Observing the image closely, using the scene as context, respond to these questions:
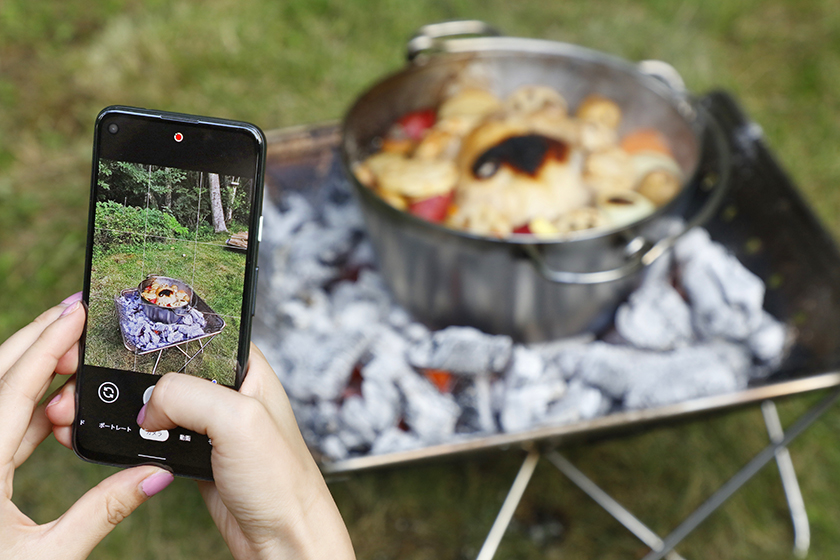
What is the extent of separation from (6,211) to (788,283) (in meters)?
3.05

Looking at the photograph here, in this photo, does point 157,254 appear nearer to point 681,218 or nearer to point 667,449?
point 681,218

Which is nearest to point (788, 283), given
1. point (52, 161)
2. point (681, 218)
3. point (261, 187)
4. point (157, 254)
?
point (681, 218)

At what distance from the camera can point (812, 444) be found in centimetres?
213

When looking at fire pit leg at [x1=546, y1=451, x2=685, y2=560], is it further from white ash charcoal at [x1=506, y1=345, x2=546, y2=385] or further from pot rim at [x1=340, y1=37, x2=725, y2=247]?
pot rim at [x1=340, y1=37, x2=725, y2=247]

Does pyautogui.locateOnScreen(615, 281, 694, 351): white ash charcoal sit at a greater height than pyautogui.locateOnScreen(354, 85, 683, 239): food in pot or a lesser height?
lesser

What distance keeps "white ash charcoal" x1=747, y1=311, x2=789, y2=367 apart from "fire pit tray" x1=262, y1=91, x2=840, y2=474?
0.08 ft

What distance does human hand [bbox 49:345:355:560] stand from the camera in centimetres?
78

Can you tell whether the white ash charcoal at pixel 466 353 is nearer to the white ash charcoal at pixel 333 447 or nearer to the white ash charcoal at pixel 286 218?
the white ash charcoal at pixel 333 447

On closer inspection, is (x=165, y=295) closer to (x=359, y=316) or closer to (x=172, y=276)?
(x=172, y=276)

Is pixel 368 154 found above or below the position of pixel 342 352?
above

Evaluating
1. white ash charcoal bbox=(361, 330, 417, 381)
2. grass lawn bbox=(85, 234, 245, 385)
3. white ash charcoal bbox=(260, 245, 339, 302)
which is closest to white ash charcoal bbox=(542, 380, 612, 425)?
white ash charcoal bbox=(361, 330, 417, 381)

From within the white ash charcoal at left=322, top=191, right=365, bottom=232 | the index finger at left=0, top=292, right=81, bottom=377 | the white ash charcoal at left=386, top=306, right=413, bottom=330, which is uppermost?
the index finger at left=0, top=292, right=81, bottom=377

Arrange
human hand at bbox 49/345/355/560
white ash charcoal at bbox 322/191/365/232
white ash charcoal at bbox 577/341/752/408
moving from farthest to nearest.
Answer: white ash charcoal at bbox 322/191/365/232 → white ash charcoal at bbox 577/341/752/408 → human hand at bbox 49/345/355/560

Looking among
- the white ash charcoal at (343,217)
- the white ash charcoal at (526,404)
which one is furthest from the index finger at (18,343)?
the white ash charcoal at (343,217)
